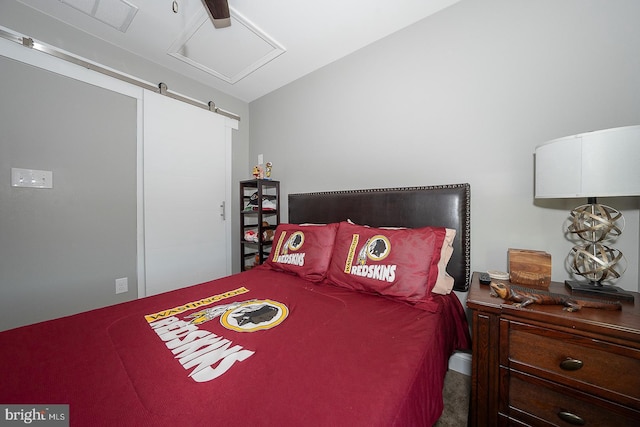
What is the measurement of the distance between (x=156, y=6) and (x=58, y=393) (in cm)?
232

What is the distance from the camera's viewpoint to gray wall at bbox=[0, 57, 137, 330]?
5.46 ft

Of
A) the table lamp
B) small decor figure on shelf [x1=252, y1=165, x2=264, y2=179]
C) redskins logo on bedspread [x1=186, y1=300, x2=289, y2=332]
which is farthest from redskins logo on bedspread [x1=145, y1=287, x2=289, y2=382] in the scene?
small decor figure on shelf [x1=252, y1=165, x2=264, y2=179]

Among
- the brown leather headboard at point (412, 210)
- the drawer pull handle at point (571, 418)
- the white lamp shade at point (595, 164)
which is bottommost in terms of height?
the drawer pull handle at point (571, 418)

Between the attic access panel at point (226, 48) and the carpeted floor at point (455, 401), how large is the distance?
2.94 metres

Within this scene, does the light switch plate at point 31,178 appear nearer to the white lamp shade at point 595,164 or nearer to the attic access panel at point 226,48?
the attic access panel at point 226,48

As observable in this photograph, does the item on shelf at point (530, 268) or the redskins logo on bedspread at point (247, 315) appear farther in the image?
the item on shelf at point (530, 268)

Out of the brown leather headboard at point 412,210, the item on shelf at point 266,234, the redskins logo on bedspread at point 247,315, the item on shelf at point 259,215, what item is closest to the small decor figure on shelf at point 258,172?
the item on shelf at point 259,215

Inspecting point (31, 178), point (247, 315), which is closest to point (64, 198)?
point (31, 178)

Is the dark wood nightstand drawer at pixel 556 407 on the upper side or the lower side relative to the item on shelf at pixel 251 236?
lower

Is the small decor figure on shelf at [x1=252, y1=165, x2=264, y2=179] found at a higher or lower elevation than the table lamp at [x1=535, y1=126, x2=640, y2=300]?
higher

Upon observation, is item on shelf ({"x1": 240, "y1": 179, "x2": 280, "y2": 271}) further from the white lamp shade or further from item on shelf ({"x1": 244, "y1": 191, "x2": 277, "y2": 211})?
the white lamp shade

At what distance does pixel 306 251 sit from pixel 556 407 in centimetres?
138

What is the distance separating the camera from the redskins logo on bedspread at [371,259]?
130cm

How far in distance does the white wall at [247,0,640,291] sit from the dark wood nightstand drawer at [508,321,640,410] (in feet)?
2.07
